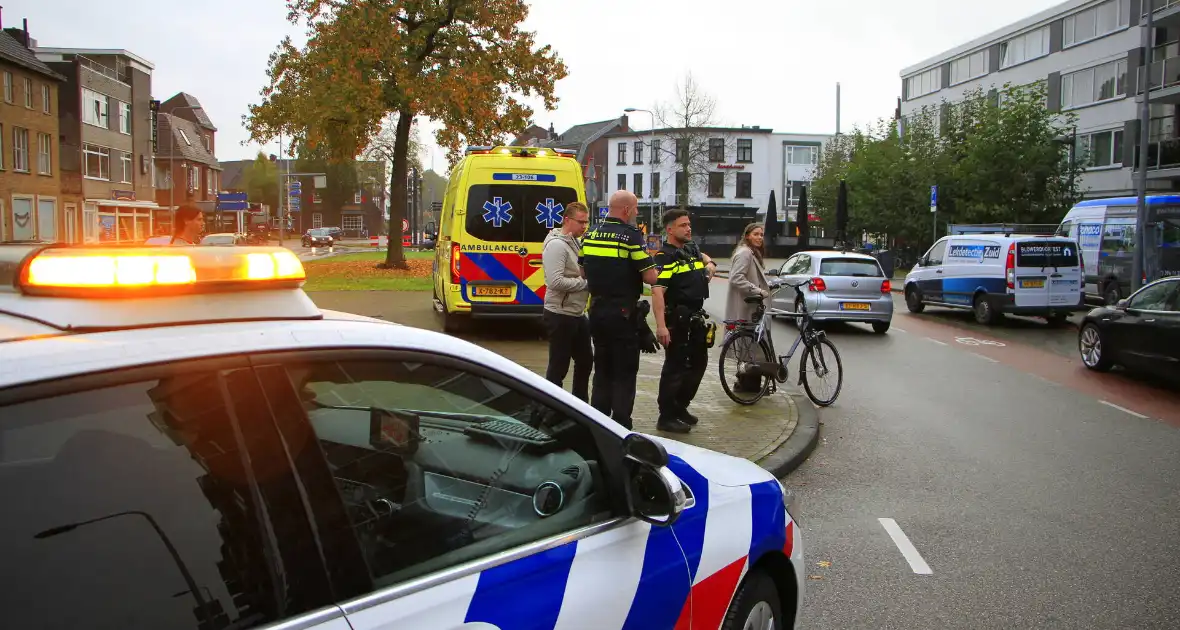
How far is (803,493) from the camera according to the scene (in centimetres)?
625

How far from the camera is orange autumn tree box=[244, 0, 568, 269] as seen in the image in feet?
85.0

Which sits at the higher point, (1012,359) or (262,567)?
→ (262,567)

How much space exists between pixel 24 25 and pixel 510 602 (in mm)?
57595

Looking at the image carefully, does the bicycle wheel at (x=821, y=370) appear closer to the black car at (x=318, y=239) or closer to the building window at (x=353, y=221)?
the black car at (x=318, y=239)

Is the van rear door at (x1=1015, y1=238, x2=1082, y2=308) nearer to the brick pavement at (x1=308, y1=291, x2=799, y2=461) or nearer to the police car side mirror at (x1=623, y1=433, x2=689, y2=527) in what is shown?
the brick pavement at (x1=308, y1=291, x2=799, y2=461)

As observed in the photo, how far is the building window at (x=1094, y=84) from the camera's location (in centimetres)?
3934

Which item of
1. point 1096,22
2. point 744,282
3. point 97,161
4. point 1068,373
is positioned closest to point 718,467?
point 744,282

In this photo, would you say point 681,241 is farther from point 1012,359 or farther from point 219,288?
point 1012,359

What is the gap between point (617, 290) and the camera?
265 inches

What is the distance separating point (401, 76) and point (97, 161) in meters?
35.4

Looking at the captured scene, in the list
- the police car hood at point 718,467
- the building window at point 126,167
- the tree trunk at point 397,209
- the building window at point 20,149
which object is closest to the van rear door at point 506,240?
the police car hood at point 718,467

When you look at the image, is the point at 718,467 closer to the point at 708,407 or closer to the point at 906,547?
the point at 906,547

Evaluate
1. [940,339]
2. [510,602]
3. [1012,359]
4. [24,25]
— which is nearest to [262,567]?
[510,602]

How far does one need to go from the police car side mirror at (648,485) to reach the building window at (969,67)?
54.6 meters
